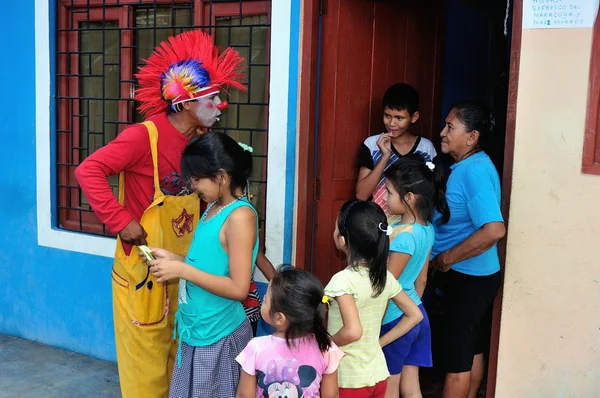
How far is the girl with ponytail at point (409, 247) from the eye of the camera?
2846 millimetres

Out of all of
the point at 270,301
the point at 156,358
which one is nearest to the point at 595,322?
the point at 270,301

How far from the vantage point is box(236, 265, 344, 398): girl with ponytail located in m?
2.33

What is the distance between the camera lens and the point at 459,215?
3271 mm

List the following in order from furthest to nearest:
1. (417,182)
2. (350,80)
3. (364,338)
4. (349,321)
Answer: (350,80), (417,182), (364,338), (349,321)

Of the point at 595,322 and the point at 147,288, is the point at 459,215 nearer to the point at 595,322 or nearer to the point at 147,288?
the point at 595,322

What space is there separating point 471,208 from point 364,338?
91 centimetres

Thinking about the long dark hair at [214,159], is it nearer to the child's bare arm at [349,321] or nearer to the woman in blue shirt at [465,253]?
the child's bare arm at [349,321]

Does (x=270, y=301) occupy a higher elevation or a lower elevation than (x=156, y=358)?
higher

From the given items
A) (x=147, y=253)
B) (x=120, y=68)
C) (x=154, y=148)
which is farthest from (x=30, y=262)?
(x=147, y=253)

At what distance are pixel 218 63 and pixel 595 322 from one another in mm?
2058

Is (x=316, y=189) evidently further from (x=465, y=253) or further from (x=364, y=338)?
(x=364, y=338)

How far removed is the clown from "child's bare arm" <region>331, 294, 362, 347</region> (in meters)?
1.04

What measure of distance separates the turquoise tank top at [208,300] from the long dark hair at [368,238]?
439 mm

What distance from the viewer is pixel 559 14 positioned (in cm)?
291
